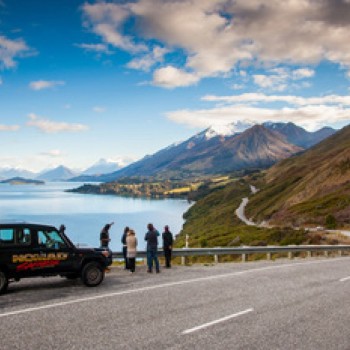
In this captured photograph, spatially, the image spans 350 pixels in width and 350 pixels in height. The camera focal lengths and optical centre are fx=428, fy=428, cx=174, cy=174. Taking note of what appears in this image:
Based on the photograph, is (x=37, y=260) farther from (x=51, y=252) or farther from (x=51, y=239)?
(x=51, y=239)

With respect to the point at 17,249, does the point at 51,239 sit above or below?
above

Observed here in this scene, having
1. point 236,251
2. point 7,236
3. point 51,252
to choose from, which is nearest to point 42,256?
point 51,252

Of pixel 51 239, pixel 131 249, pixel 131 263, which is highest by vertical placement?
pixel 51 239

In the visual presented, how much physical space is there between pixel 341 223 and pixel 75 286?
2164 inches

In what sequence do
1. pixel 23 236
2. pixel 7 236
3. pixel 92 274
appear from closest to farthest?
pixel 7 236 < pixel 23 236 < pixel 92 274

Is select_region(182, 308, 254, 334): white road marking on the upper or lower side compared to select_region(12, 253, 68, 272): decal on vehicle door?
lower

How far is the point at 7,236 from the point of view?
13445 millimetres

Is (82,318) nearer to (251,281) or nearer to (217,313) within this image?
(217,313)

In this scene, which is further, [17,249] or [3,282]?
[17,249]

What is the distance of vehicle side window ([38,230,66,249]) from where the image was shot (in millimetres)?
14094

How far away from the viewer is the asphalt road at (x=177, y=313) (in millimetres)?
8727

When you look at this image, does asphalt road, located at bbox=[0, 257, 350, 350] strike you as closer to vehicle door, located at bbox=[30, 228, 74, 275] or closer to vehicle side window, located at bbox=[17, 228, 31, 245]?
vehicle door, located at bbox=[30, 228, 74, 275]

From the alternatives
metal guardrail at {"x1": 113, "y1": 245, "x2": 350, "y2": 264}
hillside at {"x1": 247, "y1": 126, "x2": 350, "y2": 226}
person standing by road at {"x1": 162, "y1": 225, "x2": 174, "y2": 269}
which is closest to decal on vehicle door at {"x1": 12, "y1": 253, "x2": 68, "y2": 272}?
metal guardrail at {"x1": 113, "y1": 245, "x2": 350, "y2": 264}

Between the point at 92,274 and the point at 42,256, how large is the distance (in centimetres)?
198
